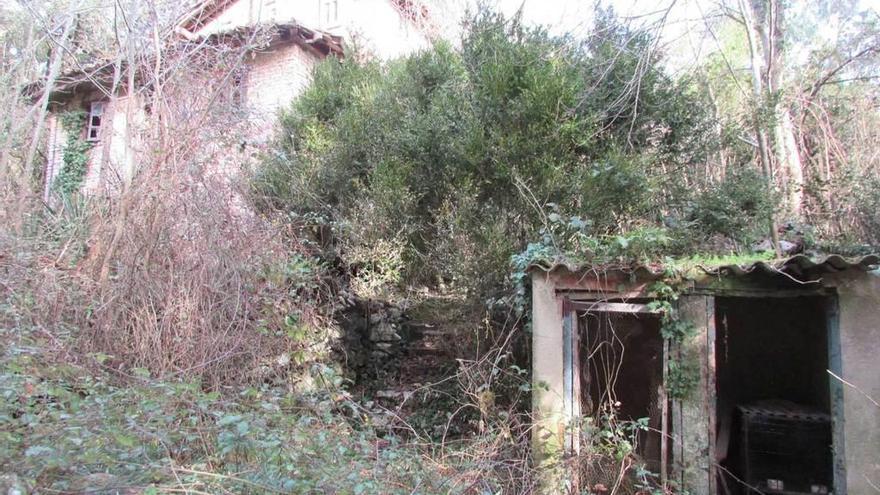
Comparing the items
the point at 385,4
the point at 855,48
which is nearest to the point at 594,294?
the point at 855,48

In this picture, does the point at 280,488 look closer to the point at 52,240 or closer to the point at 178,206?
the point at 178,206

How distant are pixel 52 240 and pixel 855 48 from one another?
49.1 feet

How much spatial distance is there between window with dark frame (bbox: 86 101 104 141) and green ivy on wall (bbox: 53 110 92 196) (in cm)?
17

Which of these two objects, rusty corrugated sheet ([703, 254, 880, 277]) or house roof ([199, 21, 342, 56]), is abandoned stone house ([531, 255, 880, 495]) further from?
house roof ([199, 21, 342, 56])

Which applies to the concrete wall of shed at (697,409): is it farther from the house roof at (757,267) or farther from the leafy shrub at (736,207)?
the leafy shrub at (736,207)

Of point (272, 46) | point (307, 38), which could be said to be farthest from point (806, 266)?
point (272, 46)

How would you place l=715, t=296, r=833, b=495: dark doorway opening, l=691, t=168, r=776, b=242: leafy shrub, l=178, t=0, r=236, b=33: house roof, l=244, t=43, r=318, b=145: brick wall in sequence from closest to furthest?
l=715, t=296, r=833, b=495: dark doorway opening
l=691, t=168, r=776, b=242: leafy shrub
l=178, t=0, r=236, b=33: house roof
l=244, t=43, r=318, b=145: brick wall

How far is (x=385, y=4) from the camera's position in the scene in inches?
584

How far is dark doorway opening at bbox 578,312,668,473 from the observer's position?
6176mm

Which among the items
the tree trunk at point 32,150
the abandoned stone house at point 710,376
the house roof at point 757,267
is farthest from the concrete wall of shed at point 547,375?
the tree trunk at point 32,150

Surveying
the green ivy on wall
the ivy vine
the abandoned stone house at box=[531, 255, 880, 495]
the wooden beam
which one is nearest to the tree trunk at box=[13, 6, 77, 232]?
the green ivy on wall

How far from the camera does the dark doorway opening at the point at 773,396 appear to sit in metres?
5.89

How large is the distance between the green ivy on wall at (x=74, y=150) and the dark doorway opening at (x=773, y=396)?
14.9m

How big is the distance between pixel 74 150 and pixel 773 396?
16.2 meters
